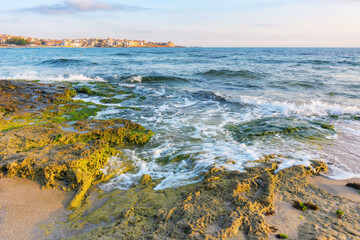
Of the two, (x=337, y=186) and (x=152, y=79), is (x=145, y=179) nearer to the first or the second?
(x=337, y=186)

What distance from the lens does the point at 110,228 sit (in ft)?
9.46

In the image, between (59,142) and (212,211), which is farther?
(59,142)

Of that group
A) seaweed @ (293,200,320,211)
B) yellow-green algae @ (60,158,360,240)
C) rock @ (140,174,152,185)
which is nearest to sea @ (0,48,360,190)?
rock @ (140,174,152,185)

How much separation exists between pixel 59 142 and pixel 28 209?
88.5 inches

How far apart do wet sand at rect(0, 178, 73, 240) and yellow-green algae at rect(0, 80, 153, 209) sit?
6.0 inches

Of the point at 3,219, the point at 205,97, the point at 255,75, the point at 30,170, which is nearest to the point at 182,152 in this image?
the point at 30,170

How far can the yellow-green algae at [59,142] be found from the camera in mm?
4012

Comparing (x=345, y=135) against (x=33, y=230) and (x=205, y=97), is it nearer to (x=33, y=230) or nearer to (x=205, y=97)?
(x=205, y=97)

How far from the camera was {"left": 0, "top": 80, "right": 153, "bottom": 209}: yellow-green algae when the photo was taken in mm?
4012

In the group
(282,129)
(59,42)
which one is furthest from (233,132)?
Answer: (59,42)

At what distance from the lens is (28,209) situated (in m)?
3.29

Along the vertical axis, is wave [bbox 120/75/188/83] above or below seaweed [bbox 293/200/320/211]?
above

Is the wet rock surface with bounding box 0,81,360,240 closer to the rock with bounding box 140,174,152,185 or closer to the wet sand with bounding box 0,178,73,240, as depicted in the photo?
the rock with bounding box 140,174,152,185

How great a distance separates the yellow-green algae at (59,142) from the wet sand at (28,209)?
15cm
